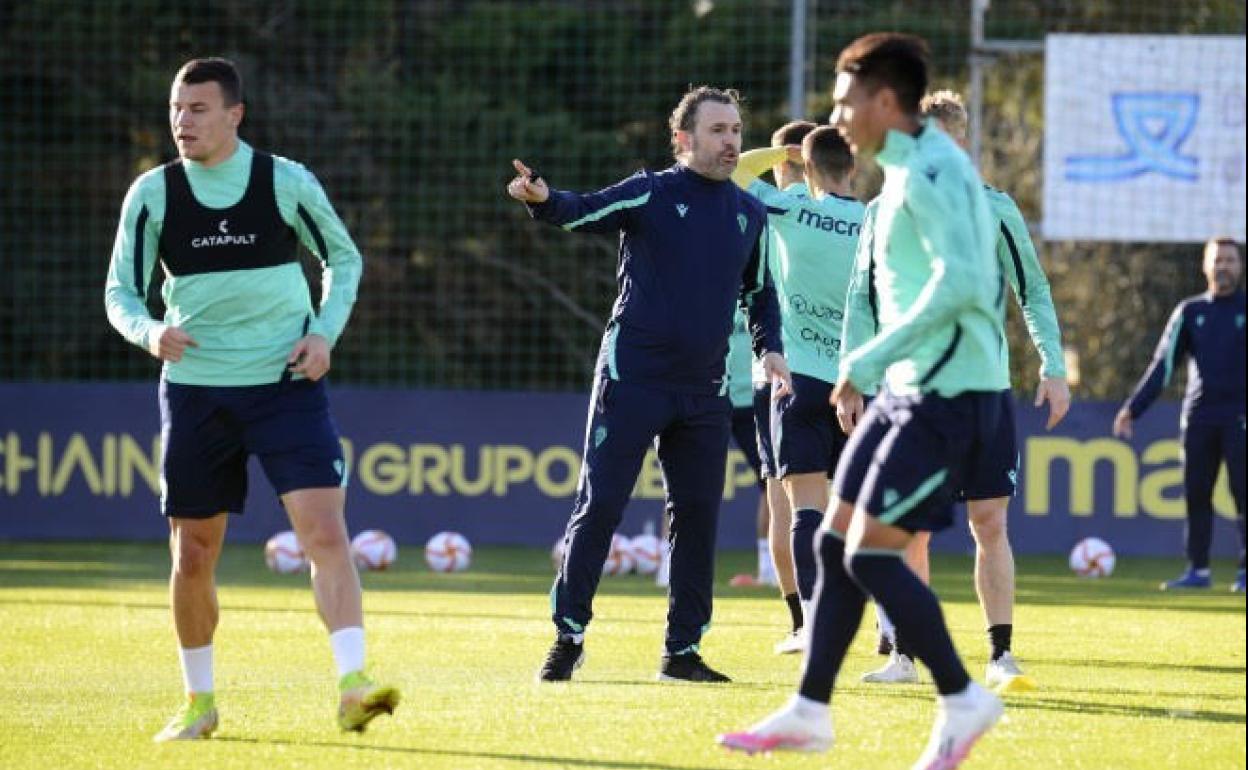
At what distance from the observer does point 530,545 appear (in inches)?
789

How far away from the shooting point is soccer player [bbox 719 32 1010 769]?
21.9 ft

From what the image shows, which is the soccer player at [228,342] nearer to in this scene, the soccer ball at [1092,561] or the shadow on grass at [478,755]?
the shadow on grass at [478,755]

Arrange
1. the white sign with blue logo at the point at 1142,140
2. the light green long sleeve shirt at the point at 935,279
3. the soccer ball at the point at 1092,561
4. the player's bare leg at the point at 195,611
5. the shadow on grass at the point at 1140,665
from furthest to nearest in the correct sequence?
1. the white sign with blue logo at the point at 1142,140
2. the soccer ball at the point at 1092,561
3. the shadow on grass at the point at 1140,665
4. the player's bare leg at the point at 195,611
5. the light green long sleeve shirt at the point at 935,279

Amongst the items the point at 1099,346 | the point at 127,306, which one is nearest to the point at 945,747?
the point at 127,306

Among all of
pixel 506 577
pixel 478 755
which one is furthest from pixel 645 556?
pixel 478 755

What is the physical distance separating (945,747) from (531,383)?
16862mm

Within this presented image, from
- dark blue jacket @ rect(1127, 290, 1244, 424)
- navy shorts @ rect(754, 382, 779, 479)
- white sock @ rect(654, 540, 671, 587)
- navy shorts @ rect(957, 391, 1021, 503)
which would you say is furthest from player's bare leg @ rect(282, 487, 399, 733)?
dark blue jacket @ rect(1127, 290, 1244, 424)

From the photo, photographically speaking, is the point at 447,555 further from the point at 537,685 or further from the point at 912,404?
the point at 912,404

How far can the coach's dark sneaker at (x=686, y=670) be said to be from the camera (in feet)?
31.2

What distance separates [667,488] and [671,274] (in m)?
0.90

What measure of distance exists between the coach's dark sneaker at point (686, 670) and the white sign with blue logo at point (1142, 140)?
40.9ft

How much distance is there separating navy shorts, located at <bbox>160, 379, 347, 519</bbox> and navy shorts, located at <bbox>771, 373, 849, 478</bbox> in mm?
2883

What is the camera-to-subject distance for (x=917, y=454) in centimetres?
676

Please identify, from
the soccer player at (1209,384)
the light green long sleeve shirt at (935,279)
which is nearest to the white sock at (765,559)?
the soccer player at (1209,384)
